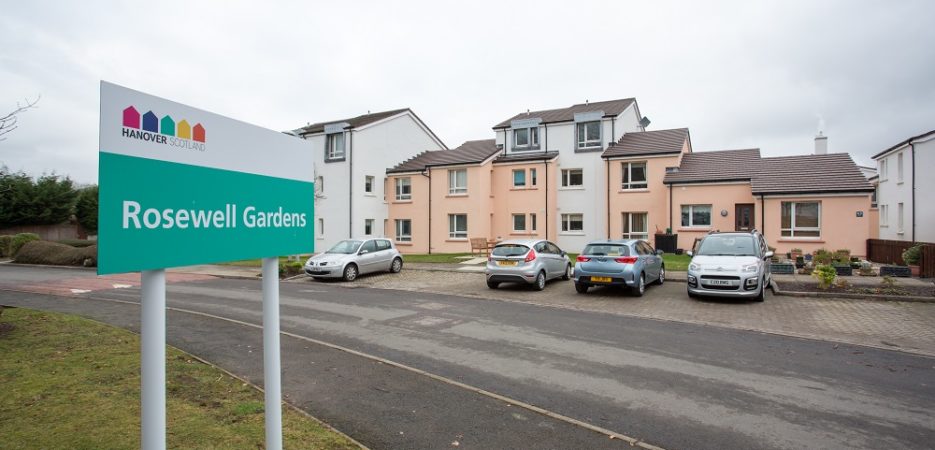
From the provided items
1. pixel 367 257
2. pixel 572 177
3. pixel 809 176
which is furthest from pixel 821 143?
pixel 367 257

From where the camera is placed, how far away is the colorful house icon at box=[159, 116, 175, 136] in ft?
8.00

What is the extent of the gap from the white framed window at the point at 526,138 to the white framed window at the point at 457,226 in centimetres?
634

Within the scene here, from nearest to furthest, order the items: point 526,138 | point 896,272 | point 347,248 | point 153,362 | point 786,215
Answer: point 153,362
point 896,272
point 347,248
point 786,215
point 526,138

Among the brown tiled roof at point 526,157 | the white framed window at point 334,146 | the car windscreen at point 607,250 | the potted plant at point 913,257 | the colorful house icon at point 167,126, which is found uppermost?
the white framed window at point 334,146

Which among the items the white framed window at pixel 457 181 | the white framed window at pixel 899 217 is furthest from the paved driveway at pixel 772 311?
the white framed window at pixel 899 217

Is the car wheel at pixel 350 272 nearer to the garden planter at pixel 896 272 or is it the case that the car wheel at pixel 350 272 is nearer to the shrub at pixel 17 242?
the garden planter at pixel 896 272

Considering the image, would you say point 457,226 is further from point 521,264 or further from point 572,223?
point 521,264

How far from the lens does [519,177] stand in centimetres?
3073

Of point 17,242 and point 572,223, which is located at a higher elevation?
point 572,223

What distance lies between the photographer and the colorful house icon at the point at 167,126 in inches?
96.0

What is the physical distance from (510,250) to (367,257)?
262 inches

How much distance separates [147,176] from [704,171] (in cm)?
2827

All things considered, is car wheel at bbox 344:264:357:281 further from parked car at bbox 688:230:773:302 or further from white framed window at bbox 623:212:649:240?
white framed window at bbox 623:212:649:240

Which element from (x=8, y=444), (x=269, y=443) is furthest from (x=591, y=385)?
(x=8, y=444)
